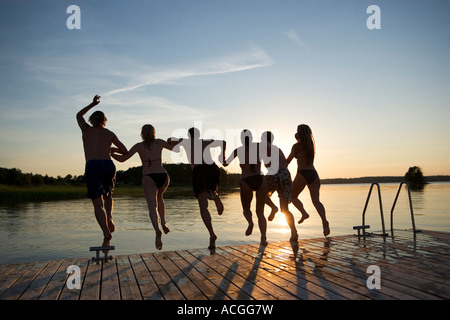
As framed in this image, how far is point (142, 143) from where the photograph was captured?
606cm

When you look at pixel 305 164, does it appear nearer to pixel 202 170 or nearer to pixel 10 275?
pixel 202 170

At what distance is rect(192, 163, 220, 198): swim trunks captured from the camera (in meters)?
6.39

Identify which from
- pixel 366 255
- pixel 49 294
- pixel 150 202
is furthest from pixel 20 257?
pixel 366 255

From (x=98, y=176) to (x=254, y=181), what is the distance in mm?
2810

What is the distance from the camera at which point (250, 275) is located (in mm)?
4633

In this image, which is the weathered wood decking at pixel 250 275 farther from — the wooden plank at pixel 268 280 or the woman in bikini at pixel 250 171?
the woman in bikini at pixel 250 171

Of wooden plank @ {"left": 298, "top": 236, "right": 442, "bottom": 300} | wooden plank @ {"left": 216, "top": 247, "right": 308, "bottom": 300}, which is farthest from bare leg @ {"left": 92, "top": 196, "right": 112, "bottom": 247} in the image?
wooden plank @ {"left": 298, "top": 236, "right": 442, "bottom": 300}

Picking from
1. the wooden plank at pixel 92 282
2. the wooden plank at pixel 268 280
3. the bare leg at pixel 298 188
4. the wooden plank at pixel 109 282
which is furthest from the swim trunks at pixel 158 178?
the bare leg at pixel 298 188

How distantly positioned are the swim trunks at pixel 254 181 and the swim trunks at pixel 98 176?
2.47 metres

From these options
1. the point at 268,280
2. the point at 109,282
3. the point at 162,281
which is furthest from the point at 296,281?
the point at 109,282

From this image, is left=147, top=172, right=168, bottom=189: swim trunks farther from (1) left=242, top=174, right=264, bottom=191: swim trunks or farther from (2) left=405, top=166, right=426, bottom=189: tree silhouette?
(2) left=405, top=166, right=426, bottom=189: tree silhouette

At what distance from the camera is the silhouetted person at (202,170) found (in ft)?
20.9
